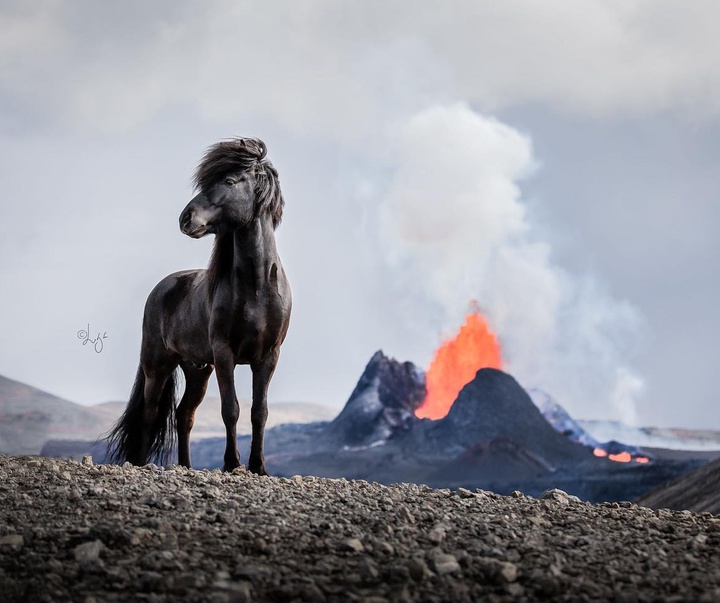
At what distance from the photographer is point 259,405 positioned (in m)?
10.3

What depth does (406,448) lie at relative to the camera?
46281 millimetres

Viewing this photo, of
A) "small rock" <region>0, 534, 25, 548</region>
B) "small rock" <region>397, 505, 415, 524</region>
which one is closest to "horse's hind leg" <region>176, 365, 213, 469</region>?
"small rock" <region>397, 505, 415, 524</region>

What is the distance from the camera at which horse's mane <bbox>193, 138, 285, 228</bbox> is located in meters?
10.3

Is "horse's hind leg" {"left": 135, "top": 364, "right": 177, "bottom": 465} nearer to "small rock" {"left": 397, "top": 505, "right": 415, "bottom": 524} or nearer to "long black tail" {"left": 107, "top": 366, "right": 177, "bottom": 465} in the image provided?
"long black tail" {"left": 107, "top": 366, "right": 177, "bottom": 465}

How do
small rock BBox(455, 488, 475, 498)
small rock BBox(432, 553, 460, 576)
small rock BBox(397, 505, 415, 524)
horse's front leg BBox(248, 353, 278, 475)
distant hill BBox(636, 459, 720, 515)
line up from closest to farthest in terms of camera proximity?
1. small rock BBox(432, 553, 460, 576)
2. small rock BBox(397, 505, 415, 524)
3. small rock BBox(455, 488, 475, 498)
4. horse's front leg BBox(248, 353, 278, 475)
5. distant hill BBox(636, 459, 720, 515)

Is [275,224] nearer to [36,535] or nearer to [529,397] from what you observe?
[36,535]

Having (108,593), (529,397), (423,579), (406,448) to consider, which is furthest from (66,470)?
(529,397)

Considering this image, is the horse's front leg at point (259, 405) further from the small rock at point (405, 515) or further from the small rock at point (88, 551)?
the small rock at point (88, 551)

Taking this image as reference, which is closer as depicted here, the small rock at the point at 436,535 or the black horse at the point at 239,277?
the small rock at the point at 436,535

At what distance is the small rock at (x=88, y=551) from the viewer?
6.26m

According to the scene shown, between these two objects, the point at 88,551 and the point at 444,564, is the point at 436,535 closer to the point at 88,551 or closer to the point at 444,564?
the point at 444,564

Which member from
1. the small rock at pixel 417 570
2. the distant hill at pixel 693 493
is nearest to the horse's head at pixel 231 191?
the small rock at pixel 417 570

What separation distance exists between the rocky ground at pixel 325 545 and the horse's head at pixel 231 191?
262 cm

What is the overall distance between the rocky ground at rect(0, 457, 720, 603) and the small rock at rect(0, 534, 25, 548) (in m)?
0.01
